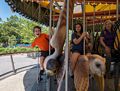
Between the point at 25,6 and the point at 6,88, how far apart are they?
260 cm

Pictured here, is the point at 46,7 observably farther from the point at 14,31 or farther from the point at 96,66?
the point at 14,31

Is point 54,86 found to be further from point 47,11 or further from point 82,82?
point 47,11

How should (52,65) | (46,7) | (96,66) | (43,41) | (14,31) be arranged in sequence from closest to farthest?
(96,66) → (52,65) → (43,41) → (46,7) → (14,31)

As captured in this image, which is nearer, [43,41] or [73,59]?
[73,59]

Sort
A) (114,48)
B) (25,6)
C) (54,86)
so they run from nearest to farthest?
(114,48) < (54,86) < (25,6)

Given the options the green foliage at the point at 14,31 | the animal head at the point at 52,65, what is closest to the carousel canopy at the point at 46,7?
the animal head at the point at 52,65

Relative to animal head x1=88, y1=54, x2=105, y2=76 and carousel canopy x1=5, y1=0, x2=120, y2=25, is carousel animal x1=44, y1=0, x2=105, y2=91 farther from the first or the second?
carousel canopy x1=5, y1=0, x2=120, y2=25

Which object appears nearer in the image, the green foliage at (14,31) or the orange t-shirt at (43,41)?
the orange t-shirt at (43,41)

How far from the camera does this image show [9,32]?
64.1 m

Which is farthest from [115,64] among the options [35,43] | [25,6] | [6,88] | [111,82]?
[25,6]

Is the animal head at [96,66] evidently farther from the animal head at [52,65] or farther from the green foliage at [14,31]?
the green foliage at [14,31]

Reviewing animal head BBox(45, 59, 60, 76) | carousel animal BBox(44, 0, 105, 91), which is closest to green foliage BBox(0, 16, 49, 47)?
animal head BBox(45, 59, 60, 76)

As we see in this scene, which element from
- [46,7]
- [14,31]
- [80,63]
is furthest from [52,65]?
[14,31]

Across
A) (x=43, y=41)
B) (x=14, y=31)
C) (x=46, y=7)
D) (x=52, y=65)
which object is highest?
(x=46, y=7)
